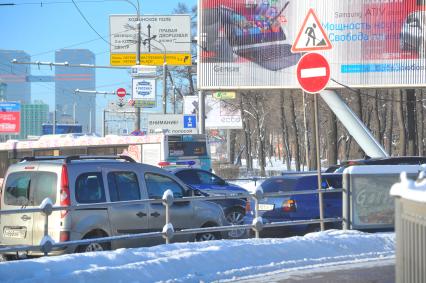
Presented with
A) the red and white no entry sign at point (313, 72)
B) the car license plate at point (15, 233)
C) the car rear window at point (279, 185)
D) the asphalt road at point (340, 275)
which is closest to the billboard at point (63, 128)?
the car rear window at point (279, 185)

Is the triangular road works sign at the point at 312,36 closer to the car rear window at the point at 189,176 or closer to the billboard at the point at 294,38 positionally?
the car rear window at the point at 189,176

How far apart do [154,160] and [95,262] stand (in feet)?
76.3

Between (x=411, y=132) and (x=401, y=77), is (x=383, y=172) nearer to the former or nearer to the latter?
(x=401, y=77)

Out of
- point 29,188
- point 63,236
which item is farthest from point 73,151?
point 63,236

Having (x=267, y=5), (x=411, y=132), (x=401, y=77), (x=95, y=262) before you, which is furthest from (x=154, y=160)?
(x=95, y=262)

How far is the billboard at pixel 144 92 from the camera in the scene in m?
A: 37.0

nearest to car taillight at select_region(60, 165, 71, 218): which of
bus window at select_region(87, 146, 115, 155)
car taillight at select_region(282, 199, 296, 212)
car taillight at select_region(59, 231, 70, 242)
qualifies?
car taillight at select_region(59, 231, 70, 242)

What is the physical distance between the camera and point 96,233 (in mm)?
11117

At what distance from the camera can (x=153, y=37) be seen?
39750 mm

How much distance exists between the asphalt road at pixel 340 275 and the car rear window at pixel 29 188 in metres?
3.44

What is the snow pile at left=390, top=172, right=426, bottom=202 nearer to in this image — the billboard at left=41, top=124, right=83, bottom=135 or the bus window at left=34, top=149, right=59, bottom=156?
the bus window at left=34, top=149, right=59, bottom=156

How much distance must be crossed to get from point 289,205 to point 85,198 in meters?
4.45

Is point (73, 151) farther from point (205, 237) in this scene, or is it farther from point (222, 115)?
point (205, 237)

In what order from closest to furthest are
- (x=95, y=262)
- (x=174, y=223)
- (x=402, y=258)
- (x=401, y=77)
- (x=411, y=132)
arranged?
(x=402, y=258)
(x=95, y=262)
(x=174, y=223)
(x=401, y=77)
(x=411, y=132)
